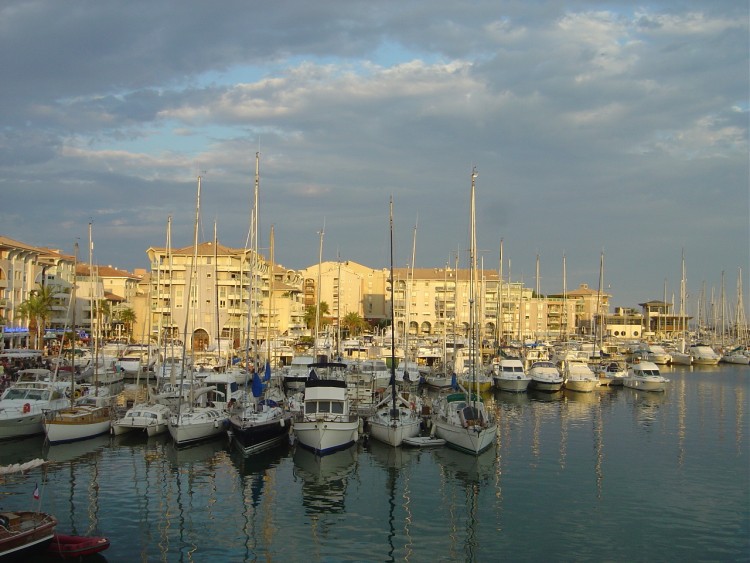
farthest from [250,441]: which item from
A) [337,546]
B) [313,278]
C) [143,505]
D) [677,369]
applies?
[313,278]

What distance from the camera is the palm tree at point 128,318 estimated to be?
119812mm

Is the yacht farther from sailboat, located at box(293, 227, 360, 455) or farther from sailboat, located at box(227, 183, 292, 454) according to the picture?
sailboat, located at box(227, 183, 292, 454)

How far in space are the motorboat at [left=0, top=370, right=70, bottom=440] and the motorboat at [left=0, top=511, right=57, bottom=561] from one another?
20.0 metres

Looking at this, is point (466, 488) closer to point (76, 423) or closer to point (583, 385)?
point (76, 423)

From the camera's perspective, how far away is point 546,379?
6638 centimetres

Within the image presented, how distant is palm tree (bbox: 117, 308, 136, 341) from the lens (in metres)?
120

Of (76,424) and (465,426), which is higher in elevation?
(465,426)

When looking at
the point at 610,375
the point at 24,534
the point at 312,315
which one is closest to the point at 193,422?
the point at 24,534

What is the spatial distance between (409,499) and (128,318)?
9981 centimetres

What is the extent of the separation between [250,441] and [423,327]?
421 feet

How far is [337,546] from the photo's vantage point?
2395cm

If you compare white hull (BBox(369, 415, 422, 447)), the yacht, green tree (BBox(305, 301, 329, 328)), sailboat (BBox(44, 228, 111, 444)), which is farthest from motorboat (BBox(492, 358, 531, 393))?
green tree (BBox(305, 301, 329, 328))

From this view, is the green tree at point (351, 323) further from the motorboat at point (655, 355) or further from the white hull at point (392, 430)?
the white hull at point (392, 430)

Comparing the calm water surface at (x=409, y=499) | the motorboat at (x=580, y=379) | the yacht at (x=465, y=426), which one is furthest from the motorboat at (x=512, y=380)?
the yacht at (x=465, y=426)
